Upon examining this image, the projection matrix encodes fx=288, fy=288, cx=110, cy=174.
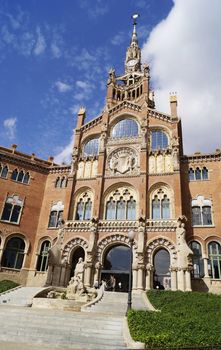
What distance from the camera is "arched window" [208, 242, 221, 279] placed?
93.4 ft

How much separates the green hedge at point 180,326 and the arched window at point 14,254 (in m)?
19.4

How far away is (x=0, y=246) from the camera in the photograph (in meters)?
32.5

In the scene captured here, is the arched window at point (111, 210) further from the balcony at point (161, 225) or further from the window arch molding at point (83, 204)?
the balcony at point (161, 225)

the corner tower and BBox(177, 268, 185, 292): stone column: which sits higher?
the corner tower

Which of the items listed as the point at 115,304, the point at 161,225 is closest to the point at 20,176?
the point at 161,225

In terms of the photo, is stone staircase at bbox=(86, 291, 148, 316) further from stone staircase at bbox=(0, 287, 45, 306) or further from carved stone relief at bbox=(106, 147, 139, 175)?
carved stone relief at bbox=(106, 147, 139, 175)

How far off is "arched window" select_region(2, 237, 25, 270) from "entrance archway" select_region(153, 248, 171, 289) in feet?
51.1

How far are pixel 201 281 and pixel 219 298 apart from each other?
23.4ft

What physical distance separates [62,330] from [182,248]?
15.9 metres

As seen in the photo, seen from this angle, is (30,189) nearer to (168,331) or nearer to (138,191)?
(138,191)

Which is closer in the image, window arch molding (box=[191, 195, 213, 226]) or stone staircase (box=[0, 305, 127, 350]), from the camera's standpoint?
stone staircase (box=[0, 305, 127, 350])

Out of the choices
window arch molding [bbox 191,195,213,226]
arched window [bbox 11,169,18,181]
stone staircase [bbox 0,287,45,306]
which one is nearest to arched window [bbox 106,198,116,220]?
window arch molding [bbox 191,195,213,226]

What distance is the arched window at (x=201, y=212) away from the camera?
31125 millimetres

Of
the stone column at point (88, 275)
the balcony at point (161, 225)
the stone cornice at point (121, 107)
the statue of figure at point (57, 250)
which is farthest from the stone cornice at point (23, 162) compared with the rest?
the balcony at point (161, 225)
